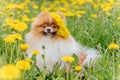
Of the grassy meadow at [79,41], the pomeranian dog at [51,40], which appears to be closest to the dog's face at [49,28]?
the pomeranian dog at [51,40]

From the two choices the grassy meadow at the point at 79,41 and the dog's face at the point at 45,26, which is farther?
the dog's face at the point at 45,26

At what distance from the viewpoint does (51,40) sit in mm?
4191

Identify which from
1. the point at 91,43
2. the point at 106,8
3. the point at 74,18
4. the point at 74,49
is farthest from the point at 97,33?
the point at 74,18

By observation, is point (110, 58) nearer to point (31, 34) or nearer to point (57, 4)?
point (31, 34)

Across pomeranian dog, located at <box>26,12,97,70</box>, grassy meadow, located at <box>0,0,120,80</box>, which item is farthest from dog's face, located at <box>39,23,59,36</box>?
grassy meadow, located at <box>0,0,120,80</box>

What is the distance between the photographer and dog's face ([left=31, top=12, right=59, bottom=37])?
4.12m

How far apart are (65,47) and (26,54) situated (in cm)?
41

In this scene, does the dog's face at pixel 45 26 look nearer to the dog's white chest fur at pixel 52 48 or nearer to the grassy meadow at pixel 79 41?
the dog's white chest fur at pixel 52 48

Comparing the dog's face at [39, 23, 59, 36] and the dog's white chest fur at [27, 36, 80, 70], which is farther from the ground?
the dog's face at [39, 23, 59, 36]

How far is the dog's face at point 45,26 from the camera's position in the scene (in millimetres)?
4117

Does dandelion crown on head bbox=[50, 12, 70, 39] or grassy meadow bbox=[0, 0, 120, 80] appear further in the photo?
dandelion crown on head bbox=[50, 12, 70, 39]

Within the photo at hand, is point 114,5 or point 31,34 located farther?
point 114,5

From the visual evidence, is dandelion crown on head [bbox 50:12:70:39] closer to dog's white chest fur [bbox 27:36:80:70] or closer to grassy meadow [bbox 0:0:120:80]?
dog's white chest fur [bbox 27:36:80:70]

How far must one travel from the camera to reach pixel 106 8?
620cm
